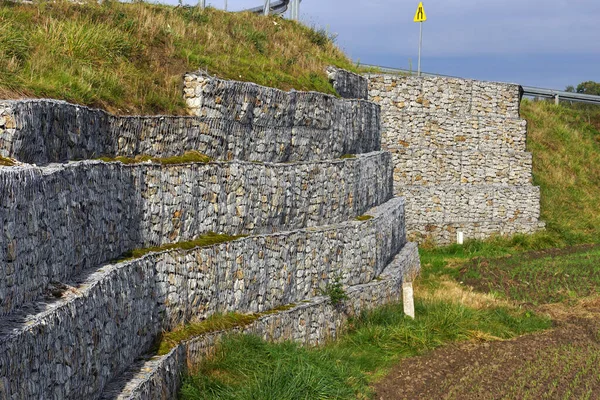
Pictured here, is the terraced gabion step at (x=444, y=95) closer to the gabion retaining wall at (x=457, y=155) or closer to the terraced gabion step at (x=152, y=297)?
the gabion retaining wall at (x=457, y=155)

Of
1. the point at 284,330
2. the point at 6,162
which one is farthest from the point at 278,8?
the point at 6,162

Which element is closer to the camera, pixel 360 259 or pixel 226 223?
pixel 226 223

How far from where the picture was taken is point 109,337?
9.80 metres

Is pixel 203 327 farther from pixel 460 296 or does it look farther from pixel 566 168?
pixel 566 168

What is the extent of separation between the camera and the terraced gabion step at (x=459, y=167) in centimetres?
3444

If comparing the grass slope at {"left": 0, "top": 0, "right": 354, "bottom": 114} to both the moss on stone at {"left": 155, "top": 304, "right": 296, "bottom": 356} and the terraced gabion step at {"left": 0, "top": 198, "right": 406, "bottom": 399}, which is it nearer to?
the terraced gabion step at {"left": 0, "top": 198, "right": 406, "bottom": 399}

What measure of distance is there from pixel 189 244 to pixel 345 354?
13.8 ft

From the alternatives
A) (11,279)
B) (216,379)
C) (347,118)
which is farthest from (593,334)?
(11,279)

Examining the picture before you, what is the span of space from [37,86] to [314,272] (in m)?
7.84

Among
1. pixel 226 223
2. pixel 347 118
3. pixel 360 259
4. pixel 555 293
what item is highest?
pixel 347 118

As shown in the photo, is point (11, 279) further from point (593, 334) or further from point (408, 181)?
point (408, 181)

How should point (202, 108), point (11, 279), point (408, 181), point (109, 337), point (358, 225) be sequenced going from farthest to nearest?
1. point (408, 181)
2. point (358, 225)
3. point (202, 108)
4. point (109, 337)
5. point (11, 279)

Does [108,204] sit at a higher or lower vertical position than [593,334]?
higher

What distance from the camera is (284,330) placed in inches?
630
